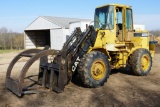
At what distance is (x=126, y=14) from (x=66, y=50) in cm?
346


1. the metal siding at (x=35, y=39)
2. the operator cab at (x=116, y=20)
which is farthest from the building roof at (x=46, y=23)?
the operator cab at (x=116, y=20)

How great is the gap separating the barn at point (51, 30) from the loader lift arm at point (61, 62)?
1317 centimetres

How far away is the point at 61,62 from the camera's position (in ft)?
22.9

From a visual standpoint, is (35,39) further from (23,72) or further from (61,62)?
(23,72)

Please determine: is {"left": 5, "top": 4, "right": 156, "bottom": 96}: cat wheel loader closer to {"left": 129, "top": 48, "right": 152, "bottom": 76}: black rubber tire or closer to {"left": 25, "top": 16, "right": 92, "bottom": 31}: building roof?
{"left": 129, "top": 48, "right": 152, "bottom": 76}: black rubber tire

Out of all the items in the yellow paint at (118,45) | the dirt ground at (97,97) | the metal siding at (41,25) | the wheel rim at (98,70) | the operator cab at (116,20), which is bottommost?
the dirt ground at (97,97)

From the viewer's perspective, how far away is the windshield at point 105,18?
877 centimetres

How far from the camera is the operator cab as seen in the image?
879 cm

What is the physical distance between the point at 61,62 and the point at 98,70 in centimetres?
134

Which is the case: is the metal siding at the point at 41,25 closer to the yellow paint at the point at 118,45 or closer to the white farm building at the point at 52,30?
the white farm building at the point at 52,30

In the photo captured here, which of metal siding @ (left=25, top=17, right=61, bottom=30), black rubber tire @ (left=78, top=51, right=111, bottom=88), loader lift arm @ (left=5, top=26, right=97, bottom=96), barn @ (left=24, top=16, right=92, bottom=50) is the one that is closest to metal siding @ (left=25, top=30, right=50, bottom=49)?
barn @ (left=24, top=16, right=92, bottom=50)

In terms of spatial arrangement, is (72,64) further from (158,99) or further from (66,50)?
(158,99)

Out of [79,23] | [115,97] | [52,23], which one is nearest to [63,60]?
[115,97]

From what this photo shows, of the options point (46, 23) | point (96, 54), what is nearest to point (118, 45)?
point (96, 54)
